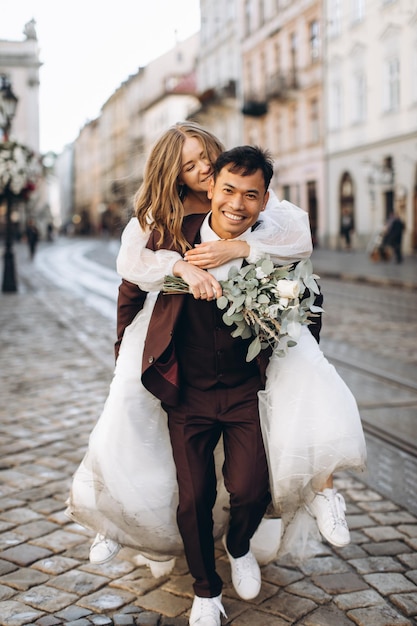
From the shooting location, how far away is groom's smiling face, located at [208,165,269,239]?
2900 millimetres

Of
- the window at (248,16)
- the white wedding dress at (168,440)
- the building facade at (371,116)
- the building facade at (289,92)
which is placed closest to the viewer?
the white wedding dress at (168,440)

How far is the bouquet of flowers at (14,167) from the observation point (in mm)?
16250

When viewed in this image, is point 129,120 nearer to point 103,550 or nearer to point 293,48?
point 293,48

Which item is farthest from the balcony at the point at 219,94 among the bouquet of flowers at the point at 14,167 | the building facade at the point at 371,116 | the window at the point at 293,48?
the bouquet of flowers at the point at 14,167

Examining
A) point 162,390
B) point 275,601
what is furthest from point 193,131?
point 275,601

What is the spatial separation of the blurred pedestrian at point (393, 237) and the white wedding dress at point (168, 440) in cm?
2101

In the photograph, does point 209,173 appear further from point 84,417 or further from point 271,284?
point 84,417

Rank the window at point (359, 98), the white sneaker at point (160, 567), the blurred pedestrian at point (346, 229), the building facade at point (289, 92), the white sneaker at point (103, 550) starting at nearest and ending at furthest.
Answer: the white sneaker at point (103, 550) < the white sneaker at point (160, 567) < the window at point (359, 98) < the blurred pedestrian at point (346, 229) < the building facade at point (289, 92)

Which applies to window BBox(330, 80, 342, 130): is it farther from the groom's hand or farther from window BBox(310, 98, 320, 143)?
the groom's hand

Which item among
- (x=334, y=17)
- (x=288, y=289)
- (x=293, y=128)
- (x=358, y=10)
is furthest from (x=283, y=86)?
(x=288, y=289)

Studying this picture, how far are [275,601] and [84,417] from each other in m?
3.24

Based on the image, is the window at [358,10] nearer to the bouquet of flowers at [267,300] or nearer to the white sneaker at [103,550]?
the bouquet of flowers at [267,300]

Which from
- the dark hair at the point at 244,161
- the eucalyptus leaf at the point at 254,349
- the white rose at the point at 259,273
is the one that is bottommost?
the eucalyptus leaf at the point at 254,349

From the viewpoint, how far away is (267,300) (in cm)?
279
